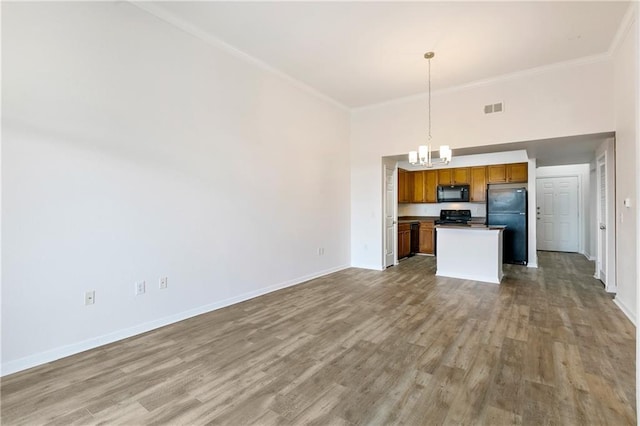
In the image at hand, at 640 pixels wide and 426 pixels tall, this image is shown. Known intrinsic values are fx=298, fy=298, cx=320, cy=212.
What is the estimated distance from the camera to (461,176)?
7422 millimetres

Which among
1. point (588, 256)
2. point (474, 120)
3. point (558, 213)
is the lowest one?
point (588, 256)

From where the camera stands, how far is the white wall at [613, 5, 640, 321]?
124 inches

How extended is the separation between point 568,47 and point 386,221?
146 inches

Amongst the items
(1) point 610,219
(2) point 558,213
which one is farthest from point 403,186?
(2) point 558,213

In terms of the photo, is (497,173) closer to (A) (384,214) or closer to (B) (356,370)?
(A) (384,214)

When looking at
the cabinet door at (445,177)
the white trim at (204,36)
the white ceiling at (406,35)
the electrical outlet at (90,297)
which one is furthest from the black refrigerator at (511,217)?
the electrical outlet at (90,297)

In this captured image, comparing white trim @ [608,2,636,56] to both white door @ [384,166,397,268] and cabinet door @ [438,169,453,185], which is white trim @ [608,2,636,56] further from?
cabinet door @ [438,169,453,185]

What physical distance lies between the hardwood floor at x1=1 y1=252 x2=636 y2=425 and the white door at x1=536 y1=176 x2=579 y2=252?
16.9 feet

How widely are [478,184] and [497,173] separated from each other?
47 centimetres

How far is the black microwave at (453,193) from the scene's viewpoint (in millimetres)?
7324

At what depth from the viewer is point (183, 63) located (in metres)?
3.32

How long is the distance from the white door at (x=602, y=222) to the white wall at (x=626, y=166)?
0.89m

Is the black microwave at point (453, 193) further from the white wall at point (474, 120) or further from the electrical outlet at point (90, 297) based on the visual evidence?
the electrical outlet at point (90, 297)

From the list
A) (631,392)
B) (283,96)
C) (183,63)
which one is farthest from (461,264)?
(183,63)
